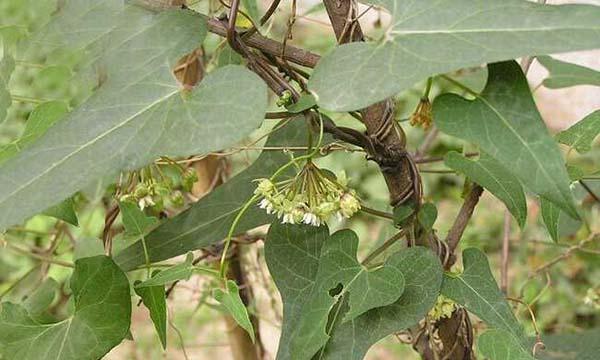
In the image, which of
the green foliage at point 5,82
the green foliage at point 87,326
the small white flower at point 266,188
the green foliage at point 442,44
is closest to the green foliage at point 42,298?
the green foliage at point 87,326

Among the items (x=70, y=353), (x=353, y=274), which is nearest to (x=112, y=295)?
(x=70, y=353)

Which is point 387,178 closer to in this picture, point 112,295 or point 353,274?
point 353,274

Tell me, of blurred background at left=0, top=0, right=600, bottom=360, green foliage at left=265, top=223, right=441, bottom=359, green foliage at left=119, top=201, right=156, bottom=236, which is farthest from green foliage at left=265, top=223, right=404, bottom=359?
blurred background at left=0, top=0, right=600, bottom=360

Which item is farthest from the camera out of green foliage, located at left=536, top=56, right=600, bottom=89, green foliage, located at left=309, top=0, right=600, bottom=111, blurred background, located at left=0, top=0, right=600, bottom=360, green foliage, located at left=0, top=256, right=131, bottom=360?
blurred background, located at left=0, top=0, right=600, bottom=360

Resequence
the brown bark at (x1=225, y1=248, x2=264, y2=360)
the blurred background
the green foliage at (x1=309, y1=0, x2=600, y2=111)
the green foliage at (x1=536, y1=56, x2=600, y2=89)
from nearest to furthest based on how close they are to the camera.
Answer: the green foliage at (x1=309, y1=0, x2=600, y2=111)
the green foliage at (x1=536, y1=56, x2=600, y2=89)
the brown bark at (x1=225, y1=248, x2=264, y2=360)
the blurred background

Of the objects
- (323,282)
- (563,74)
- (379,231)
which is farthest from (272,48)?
(379,231)

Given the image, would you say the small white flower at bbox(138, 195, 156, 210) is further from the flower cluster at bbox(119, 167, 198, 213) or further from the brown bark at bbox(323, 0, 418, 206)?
the brown bark at bbox(323, 0, 418, 206)

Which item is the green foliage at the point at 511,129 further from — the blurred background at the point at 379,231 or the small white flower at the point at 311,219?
the blurred background at the point at 379,231
